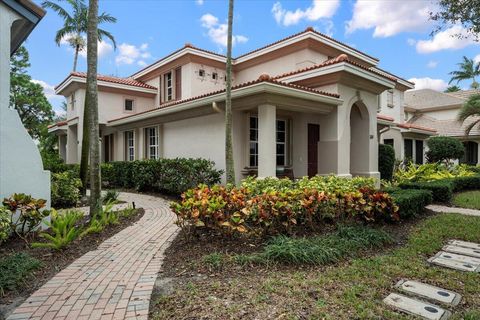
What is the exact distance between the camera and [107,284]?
3.92 meters

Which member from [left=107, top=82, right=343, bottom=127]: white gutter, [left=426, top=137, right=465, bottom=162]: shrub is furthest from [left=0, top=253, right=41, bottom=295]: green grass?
[left=426, top=137, right=465, bottom=162]: shrub

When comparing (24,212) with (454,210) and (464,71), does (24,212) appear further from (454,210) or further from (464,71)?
(464,71)

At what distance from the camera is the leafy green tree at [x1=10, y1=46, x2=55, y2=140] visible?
27.1 metres

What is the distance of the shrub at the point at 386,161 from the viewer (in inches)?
579

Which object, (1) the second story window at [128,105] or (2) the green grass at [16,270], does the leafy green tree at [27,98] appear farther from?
(2) the green grass at [16,270]

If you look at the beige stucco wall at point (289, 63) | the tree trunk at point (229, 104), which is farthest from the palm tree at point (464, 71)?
the tree trunk at point (229, 104)

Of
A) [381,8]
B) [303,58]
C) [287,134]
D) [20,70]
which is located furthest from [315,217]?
[20,70]

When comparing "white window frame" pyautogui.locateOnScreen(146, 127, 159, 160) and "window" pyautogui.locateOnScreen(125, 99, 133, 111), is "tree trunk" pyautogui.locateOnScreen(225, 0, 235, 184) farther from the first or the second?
"window" pyautogui.locateOnScreen(125, 99, 133, 111)

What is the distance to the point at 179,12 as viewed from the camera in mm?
9508

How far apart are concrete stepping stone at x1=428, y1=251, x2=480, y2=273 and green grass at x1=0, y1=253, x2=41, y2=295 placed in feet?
19.8

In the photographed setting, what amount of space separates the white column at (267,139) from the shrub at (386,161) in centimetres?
792

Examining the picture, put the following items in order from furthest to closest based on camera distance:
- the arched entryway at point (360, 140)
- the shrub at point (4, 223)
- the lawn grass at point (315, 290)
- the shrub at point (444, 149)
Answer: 1. the shrub at point (444, 149)
2. the arched entryway at point (360, 140)
3. the shrub at point (4, 223)
4. the lawn grass at point (315, 290)

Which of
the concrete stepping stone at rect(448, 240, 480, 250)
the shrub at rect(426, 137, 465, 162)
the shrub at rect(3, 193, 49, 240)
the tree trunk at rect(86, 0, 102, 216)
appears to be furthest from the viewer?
the shrub at rect(426, 137, 465, 162)

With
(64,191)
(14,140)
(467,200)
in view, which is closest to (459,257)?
(467,200)
